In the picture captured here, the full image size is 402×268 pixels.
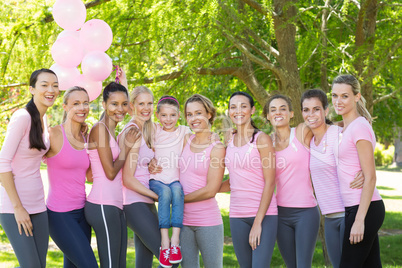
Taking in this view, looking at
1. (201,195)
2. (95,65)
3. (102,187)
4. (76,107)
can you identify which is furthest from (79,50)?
(201,195)

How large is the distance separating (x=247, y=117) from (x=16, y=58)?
343 cm

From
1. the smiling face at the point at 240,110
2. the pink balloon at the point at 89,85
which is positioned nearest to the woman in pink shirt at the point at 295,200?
the smiling face at the point at 240,110

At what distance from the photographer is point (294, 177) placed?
3463 mm

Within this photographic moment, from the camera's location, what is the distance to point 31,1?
5.48 m

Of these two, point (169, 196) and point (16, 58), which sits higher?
point (16, 58)

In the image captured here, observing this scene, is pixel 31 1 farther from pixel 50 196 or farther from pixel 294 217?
pixel 294 217

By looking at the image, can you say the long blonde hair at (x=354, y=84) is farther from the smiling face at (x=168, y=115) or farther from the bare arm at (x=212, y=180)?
the smiling face at (x=168, y=115)

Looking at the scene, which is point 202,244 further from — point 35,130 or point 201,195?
point 35,130

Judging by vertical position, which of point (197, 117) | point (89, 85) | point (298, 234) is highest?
point (89, 85)

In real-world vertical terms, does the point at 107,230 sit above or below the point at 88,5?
below

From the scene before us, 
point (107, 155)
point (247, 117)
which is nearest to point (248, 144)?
point (247, 117)

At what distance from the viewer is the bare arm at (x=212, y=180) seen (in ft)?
11.4

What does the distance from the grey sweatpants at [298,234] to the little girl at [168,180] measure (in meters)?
0.83

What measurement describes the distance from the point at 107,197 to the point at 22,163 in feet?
2.20
